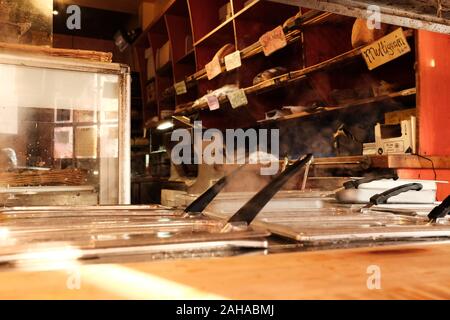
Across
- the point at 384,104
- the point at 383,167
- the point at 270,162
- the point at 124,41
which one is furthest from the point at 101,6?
the point at 383,167

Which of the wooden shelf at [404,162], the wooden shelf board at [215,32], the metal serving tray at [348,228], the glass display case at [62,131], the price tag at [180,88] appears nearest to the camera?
the metal serving tray at [348,228]

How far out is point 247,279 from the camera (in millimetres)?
509

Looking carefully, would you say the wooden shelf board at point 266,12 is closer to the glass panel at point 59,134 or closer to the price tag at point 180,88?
the price tag at point 180,88

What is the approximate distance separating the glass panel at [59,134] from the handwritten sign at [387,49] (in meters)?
1.34

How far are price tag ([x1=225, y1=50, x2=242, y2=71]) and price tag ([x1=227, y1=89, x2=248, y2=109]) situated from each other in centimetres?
22

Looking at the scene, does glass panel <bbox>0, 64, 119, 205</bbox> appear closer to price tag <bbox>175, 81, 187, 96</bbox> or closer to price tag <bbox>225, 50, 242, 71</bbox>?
price tag <bbox>225, 50, 242, 71</bbox>

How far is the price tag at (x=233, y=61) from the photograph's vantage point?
3.34 metres

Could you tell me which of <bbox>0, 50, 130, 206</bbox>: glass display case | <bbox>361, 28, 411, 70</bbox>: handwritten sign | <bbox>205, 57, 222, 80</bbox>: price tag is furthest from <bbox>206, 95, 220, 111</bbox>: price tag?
<bbox>361, 28, 411, 70</bbox>: handwritten sign

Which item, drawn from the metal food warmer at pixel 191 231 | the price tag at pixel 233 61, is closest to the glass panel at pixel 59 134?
the metal food warmer at pixel 191 231

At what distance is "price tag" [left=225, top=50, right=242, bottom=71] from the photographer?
132 inches

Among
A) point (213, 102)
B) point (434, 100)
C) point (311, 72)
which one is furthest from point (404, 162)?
point (213, 102)

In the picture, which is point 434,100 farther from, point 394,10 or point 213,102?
point 213,102

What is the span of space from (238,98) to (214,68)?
0.57 meters

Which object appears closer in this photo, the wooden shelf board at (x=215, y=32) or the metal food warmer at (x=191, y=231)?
the metal food warmer at (x=191, y=231)
